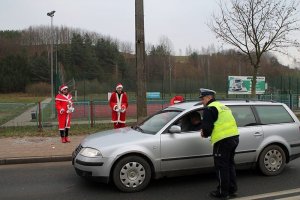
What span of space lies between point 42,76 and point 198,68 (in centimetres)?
4259

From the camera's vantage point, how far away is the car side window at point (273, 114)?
792 cm

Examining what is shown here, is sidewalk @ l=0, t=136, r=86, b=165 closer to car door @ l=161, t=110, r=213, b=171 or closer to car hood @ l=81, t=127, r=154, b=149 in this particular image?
car hood @ l=81, t=127, r=154, b=149

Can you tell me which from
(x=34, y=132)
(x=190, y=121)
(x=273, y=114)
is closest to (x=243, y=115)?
(x=273, y=114)

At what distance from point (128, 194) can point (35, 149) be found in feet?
17.0

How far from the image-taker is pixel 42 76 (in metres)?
86.5

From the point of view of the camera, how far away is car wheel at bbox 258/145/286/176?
7691 millimetres

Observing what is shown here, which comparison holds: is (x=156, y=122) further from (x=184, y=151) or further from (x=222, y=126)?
(x=222, y=126)

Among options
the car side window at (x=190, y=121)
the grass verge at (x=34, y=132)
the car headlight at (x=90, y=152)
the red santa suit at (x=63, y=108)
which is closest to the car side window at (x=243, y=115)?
the car side window at (x=190, y=121)

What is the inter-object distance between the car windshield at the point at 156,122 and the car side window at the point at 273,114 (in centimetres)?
165

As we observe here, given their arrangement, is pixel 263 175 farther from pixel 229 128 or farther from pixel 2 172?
pixel 2 172

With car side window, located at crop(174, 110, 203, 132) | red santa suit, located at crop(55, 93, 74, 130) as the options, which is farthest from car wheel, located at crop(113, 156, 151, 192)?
red santa suit, located at crop(55, 93, 74, 130)

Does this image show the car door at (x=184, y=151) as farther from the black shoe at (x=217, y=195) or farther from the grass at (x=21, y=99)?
the grass at (x=21, y=99)

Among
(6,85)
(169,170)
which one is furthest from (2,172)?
(6,85)

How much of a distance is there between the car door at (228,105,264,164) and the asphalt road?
0.42 metres
